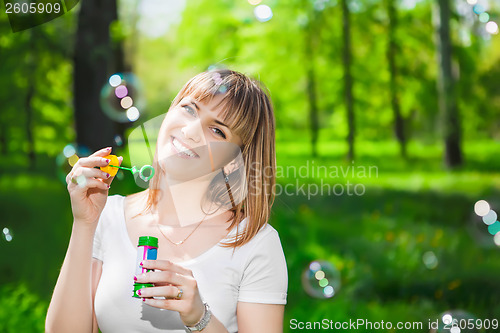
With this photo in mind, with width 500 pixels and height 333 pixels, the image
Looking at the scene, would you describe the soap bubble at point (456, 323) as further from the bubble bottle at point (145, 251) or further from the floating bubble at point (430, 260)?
the bubble bottle at point (145, 251)

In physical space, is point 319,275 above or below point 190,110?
below

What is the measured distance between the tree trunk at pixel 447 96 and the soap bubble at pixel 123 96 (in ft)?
18.6

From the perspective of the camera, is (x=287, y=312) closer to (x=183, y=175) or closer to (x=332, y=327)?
(x=332, y=327)

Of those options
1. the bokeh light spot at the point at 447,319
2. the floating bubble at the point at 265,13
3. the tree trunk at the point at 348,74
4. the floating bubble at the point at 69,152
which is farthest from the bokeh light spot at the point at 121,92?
the tree trunk at the point at 348,74

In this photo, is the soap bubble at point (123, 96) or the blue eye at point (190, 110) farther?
the soap bubble at point (123, 96)

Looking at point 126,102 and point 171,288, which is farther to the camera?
point 126,102

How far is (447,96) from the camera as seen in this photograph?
802cm

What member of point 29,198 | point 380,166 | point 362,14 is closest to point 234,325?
point 29,198

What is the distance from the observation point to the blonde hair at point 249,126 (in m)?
1.61

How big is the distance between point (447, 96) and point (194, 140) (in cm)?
718

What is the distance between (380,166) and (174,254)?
778cm

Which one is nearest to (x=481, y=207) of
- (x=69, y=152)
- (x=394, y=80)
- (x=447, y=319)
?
(x=394, y=80)

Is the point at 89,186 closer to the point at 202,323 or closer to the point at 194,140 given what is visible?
the point at 194,140

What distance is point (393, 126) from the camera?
10.0m
